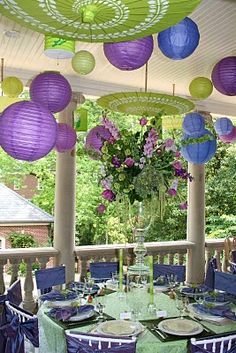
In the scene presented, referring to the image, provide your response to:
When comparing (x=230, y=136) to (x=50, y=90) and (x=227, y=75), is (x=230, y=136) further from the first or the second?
(x=50, y=90)

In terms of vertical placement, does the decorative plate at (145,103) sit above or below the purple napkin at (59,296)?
above

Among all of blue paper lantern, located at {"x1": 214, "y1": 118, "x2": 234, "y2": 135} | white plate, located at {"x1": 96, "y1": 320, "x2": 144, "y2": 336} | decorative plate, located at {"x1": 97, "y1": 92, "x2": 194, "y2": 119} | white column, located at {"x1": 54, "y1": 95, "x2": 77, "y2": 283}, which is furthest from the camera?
white column, located at {"x1": 54, "y1": 95, "x2": 77, "y2": 283}

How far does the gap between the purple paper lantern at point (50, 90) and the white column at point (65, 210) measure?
1.98m

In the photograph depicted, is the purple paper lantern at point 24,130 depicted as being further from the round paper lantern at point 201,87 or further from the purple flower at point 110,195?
the round paper lantern at point 201,87

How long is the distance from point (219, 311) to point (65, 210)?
2.92 meters

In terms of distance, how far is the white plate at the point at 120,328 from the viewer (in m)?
2.40

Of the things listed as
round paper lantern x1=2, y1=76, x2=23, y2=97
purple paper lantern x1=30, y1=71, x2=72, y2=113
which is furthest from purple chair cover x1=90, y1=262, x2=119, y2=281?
round paper lantern x1=2, y1=76, x2=23, y2=97

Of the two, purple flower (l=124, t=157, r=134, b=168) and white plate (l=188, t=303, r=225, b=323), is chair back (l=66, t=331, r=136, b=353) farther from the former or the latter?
purple flower (l=124, t=157, r=134, b=168)

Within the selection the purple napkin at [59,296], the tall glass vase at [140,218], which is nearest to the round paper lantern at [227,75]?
the tall glass vase at [140,218]

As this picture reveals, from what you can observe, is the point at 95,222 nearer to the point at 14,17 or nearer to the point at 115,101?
the point at 115,101

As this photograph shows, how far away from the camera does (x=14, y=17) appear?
1988mm

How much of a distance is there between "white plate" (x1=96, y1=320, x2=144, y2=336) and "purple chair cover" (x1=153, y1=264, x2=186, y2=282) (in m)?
1.44

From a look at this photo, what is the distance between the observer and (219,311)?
2689mm

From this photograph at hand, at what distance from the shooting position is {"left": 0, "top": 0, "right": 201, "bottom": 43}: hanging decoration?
5.93 ft
